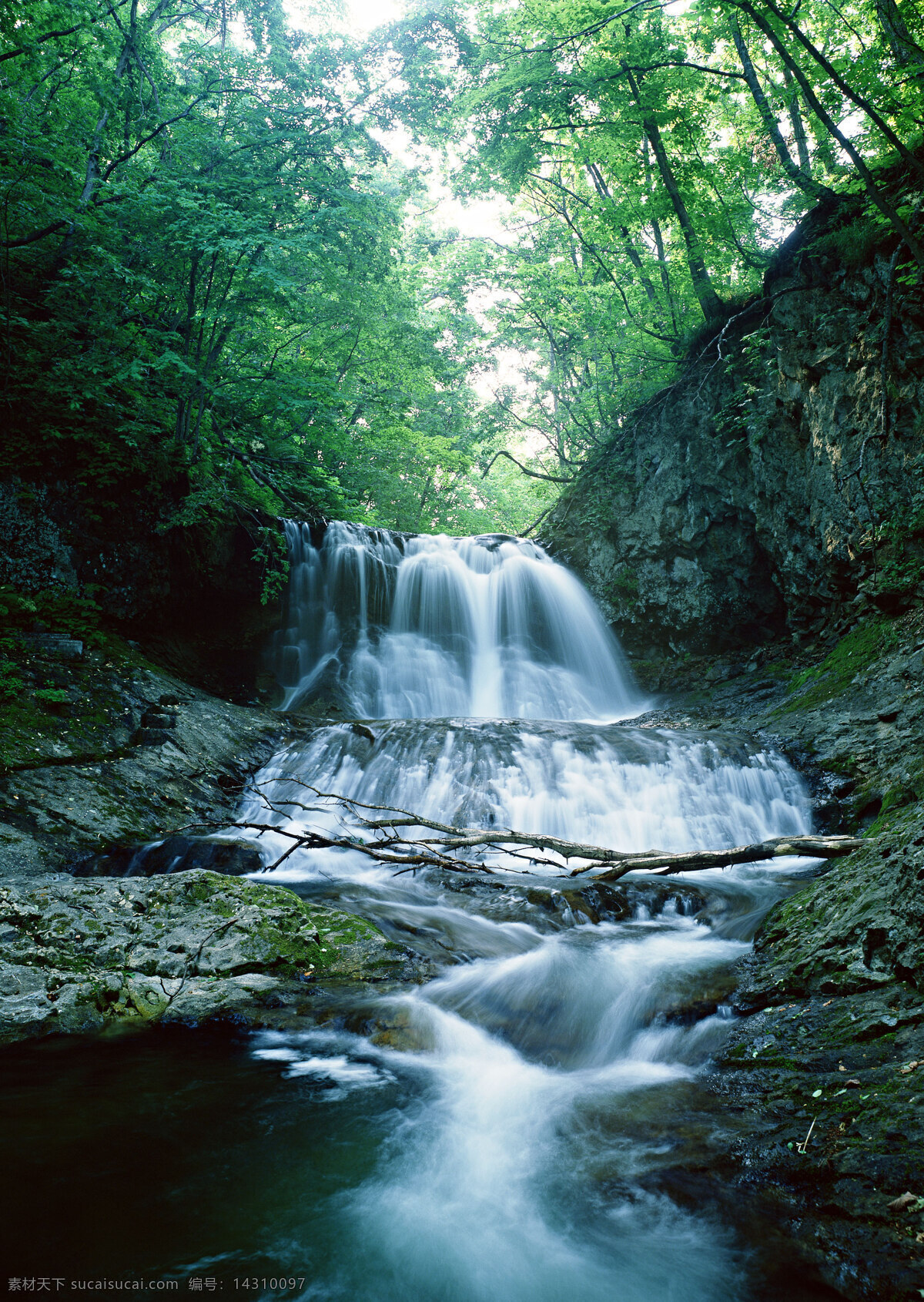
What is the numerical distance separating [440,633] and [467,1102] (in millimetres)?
10481

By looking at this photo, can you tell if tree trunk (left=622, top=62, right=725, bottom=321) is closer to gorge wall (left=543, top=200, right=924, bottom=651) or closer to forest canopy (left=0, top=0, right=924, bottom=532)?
forest canopy (left=0, top=0, right=924, bottom=532)

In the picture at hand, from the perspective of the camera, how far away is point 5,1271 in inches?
67.9

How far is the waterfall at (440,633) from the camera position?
11.8 m

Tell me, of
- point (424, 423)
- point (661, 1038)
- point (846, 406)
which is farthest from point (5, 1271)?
point (424, 423)

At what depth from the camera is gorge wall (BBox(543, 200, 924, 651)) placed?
7.95m

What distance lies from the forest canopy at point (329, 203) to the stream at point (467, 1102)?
6.17 meters

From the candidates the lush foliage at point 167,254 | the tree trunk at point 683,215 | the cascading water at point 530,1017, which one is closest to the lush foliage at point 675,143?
the tree trunk at point 683,215

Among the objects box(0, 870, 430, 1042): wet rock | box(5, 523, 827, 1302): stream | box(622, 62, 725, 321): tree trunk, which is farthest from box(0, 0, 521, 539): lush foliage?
box(0, 870, 430, 1042): wet rock

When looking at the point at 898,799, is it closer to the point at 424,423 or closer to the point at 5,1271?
the point at 5,1271

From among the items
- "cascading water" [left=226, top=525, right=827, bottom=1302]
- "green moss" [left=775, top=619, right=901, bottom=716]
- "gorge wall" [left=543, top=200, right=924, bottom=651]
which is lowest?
"cascading water" [left=226, top=525, right=827, bottom=1302]

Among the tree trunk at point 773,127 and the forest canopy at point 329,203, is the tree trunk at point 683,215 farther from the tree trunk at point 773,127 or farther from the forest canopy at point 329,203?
the tree trunk at point 773,127

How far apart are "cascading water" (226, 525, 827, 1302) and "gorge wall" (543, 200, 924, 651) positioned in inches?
139

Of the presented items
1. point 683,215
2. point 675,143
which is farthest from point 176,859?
point 675,143

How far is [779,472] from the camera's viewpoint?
10.1m
